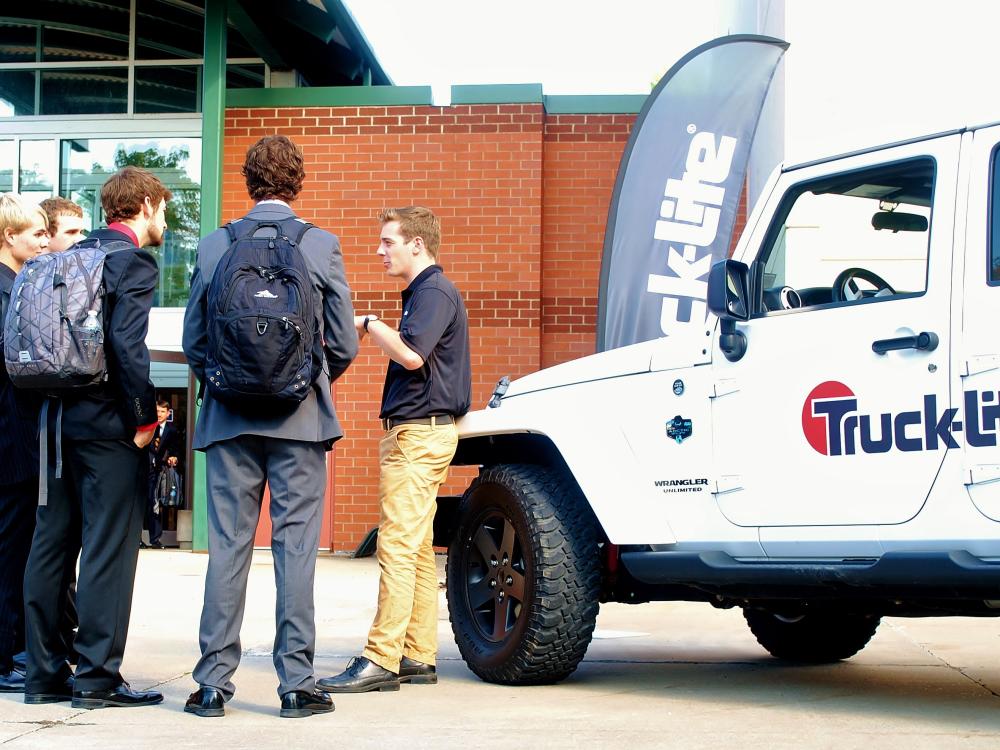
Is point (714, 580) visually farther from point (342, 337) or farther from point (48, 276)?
point (48, 276)

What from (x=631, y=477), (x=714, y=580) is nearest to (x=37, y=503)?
(x=631, y=477)

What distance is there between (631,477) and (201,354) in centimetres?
174

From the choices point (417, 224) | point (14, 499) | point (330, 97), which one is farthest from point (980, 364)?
point (330, 97)

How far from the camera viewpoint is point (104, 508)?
184 inches

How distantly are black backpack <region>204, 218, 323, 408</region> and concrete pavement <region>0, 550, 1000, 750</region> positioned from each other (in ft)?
3.85

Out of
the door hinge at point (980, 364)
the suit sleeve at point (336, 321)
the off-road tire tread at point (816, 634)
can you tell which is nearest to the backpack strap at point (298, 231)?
the suit sleeve at point (336, 321)

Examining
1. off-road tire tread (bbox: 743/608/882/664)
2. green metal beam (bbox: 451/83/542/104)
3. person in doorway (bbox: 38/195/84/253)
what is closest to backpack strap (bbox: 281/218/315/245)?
person in doorway (bbox: 38/195/84/253)

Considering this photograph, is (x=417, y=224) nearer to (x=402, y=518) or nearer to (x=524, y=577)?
(x=402, y=518)

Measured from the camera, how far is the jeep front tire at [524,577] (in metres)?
5.07

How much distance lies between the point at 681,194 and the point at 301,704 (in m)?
6.84

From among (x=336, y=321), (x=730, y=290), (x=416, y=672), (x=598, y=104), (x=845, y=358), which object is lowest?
(x=416, y=672)

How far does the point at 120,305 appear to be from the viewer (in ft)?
15.6

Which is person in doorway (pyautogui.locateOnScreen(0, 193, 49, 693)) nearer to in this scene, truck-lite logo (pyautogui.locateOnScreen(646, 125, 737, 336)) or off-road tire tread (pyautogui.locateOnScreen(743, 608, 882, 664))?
off-road tire tread (pyautogui.locateOnScreen(743, 608, 882, 664))

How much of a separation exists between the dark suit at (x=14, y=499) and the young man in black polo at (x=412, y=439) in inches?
52.8
